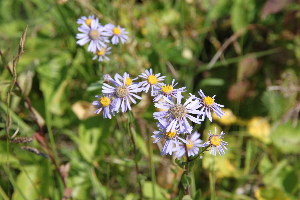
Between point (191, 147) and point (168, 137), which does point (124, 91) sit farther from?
point (191, 147)

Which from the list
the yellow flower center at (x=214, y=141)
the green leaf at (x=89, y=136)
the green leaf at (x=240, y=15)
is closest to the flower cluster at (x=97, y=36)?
the green leaf at (x=89, y=136)

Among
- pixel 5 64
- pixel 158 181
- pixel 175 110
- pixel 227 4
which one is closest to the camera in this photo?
pixel 175 110

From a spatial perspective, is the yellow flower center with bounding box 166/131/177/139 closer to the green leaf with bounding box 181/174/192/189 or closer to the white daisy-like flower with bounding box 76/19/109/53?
the green leaf with bounding box 181/174/192/189

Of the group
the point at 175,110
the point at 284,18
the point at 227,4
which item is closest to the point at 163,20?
the point at 227,4

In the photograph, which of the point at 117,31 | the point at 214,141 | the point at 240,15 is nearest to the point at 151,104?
the point at 117,31

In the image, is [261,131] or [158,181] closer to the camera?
[158,181]

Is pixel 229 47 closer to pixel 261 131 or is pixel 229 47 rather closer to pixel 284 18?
pixel 284 18

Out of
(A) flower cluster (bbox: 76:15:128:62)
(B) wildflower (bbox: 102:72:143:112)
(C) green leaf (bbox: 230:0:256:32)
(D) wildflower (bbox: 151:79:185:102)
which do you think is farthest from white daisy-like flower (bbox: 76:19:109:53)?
(C) green leaf (bbox: 230:0:256:32)
